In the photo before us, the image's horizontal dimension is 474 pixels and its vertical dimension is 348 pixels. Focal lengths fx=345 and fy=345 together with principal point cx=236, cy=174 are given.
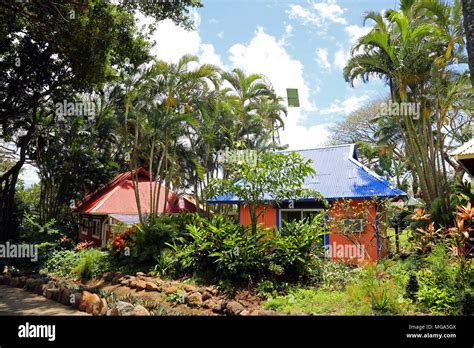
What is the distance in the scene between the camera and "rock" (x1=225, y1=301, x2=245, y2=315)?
6980 mm

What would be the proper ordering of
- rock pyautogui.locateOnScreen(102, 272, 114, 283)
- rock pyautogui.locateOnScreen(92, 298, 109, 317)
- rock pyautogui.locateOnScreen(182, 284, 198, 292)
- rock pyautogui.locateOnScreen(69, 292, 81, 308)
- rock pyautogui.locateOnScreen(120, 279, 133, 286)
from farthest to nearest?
rock pyautogui.locateOnScreen(102, 272, 114, 283) < rock pyautogui.locateOnScreen(120, 279, 133, 286) < rock pyautogui.locateOnScreen(182, 284, 198, 292) < rock pyautogui.locateOnScreen(69, 292, 81, 308) < rock pyautogui.locateOnScreen(92, 298, 109, 317)

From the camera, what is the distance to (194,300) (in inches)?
311

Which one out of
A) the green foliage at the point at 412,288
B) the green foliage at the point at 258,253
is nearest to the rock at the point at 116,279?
the green foliage at the point at 258,253

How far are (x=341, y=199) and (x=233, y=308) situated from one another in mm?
7406

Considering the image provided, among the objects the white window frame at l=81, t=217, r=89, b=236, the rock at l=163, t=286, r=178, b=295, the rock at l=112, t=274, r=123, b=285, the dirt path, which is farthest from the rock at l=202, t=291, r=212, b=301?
the white window frame at l=81, t=217, r=89, b=236

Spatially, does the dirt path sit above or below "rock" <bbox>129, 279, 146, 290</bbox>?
below

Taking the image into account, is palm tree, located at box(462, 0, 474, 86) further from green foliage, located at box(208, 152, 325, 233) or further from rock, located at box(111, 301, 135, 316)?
rock, located at box(111, 301, 135, 316)

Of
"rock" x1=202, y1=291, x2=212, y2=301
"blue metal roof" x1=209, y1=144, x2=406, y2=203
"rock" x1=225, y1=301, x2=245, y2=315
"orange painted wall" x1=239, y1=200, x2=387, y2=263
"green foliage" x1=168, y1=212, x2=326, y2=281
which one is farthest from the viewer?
"blue metal roof" x1=209, y1=144, x2=406, y2=203

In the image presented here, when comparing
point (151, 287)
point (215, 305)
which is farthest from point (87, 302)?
point (215, 305)

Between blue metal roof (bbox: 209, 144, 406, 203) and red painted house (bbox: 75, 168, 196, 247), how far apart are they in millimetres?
5610

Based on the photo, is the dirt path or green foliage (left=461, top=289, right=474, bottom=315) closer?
green foliage (left=461, top=289, right=474, bottom=315)

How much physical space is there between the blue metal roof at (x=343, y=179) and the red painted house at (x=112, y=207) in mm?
5610

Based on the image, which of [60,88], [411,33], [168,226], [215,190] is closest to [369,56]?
[411,33]

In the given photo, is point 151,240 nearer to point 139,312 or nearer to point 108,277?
point 108,277
